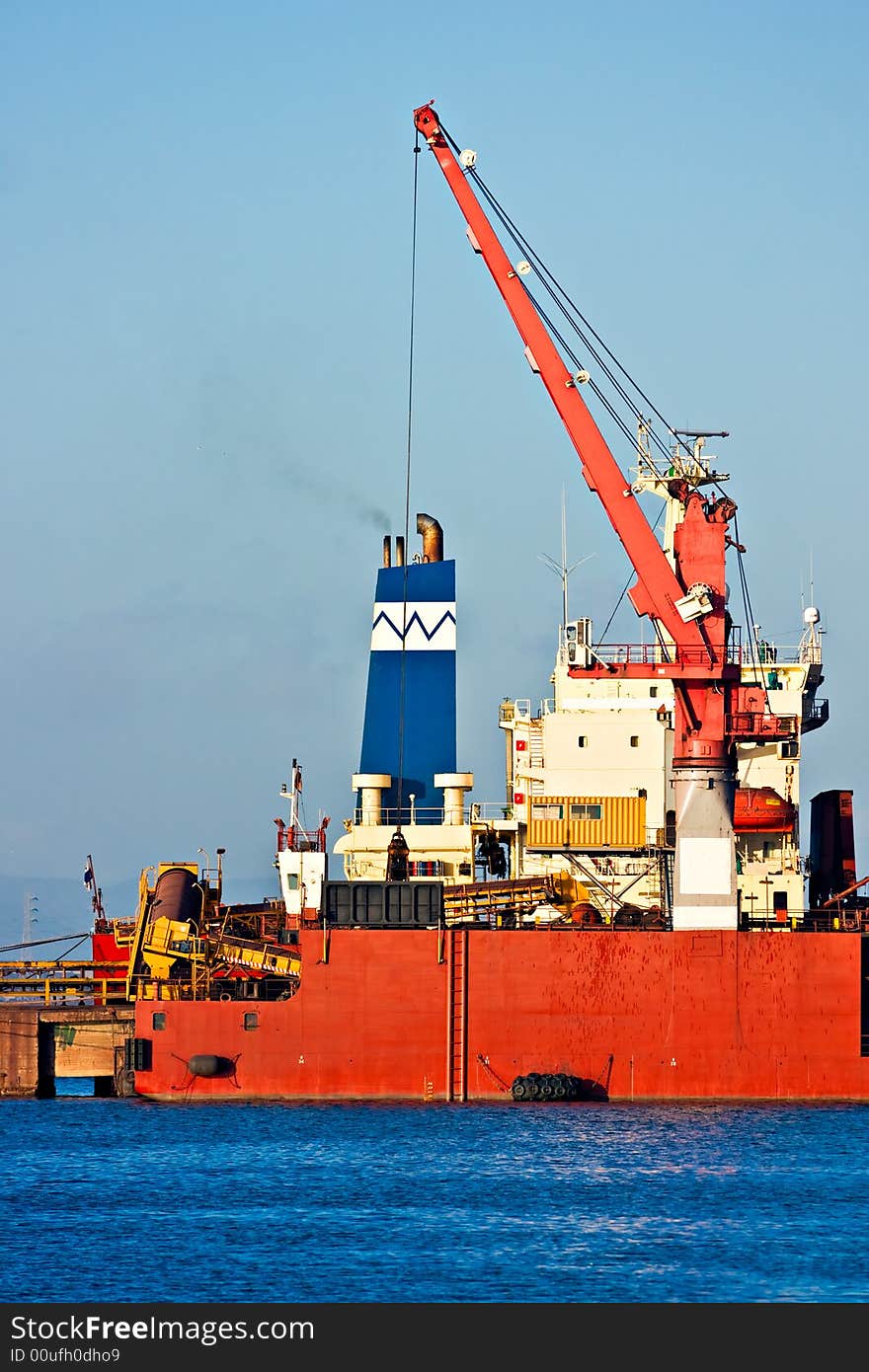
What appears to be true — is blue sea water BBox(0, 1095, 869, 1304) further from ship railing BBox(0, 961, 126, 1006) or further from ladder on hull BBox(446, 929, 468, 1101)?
ship railing BBox(0, 961, 126, 1006)

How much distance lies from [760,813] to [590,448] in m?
9.43

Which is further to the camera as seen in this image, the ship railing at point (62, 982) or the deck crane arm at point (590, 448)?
the ship railing at point (62, 982)

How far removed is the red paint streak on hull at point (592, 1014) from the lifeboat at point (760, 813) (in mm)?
4748

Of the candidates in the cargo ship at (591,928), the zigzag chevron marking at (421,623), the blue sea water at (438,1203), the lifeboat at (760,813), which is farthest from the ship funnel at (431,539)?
the blue sea water at (438,1203)

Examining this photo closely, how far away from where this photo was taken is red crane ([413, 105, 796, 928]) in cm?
4341

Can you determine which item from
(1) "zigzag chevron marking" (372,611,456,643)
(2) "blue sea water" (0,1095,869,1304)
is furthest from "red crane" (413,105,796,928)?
(1) "zigzag chevron marking" (372,611,456,643)

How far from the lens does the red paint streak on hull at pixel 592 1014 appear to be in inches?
1668

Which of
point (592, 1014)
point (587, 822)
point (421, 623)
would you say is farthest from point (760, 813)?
point (421, 623)

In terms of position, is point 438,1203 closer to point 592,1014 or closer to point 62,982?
point 592,1014

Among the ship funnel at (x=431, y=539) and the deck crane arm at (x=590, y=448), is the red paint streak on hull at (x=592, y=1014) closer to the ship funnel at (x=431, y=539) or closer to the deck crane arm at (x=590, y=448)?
the deck crane arm at (x=590, y=448)
